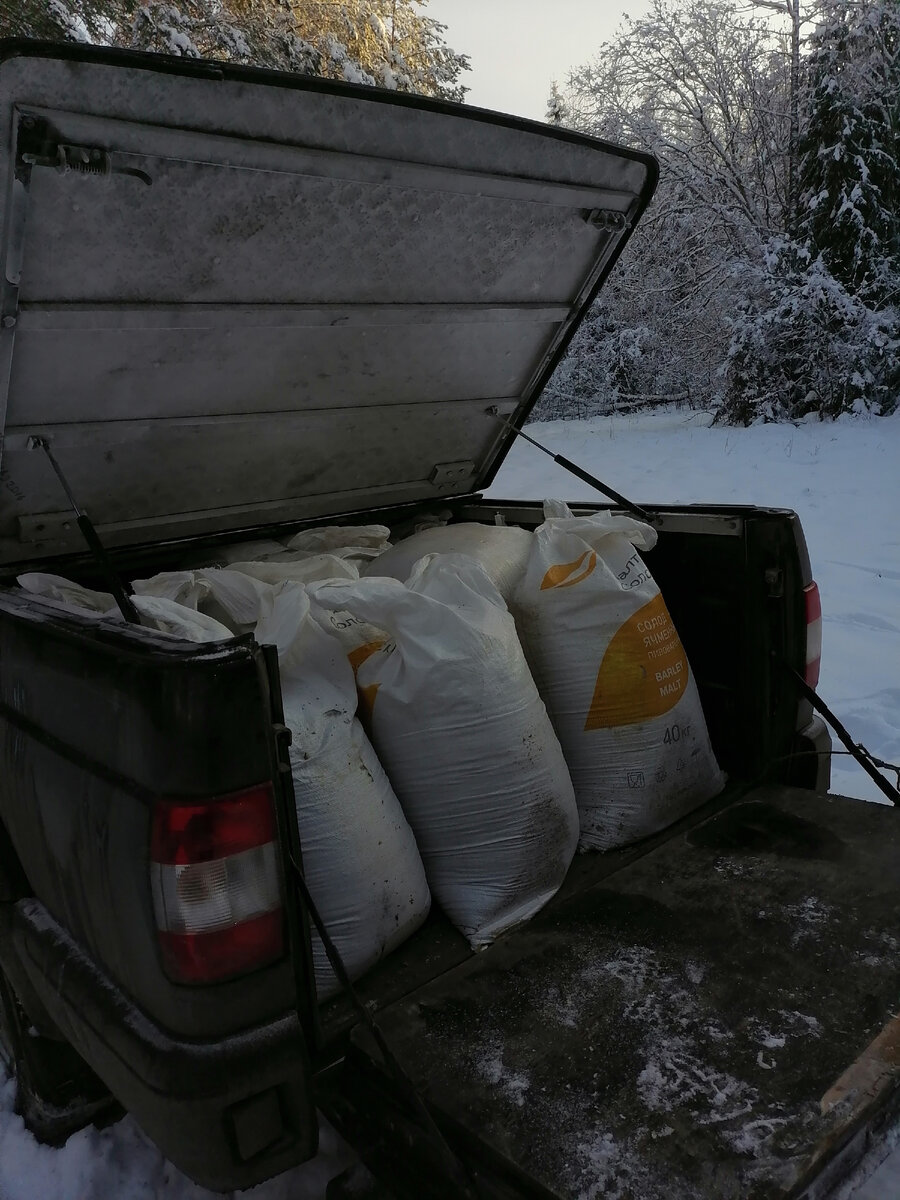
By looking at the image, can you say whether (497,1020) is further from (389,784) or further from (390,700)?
(390,700)

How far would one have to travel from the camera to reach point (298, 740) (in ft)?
5.61

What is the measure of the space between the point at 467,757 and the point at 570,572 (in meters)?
0.62

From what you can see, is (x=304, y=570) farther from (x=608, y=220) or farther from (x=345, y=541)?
(x=608, y=220)

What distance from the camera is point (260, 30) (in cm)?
1205

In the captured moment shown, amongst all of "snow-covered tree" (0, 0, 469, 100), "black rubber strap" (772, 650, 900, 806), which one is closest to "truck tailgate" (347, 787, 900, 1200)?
"black rubber strap" (772, 650, 900, 806)

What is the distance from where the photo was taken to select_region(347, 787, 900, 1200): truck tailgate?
1.25 m

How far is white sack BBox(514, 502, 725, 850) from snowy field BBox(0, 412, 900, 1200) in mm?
854

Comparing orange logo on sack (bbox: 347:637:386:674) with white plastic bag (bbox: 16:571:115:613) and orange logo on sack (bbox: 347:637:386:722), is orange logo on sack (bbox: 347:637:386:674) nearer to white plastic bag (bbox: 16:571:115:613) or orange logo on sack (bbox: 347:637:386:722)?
orange logo on sack (bbox: 347:637:386:722)

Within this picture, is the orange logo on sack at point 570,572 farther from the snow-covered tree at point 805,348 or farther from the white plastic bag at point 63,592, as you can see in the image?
the snow-covered tree at point 805,348

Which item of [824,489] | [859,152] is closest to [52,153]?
[824,489]

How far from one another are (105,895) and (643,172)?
2.30 meters

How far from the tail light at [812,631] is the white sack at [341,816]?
4.05 feet

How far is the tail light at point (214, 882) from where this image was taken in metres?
1.20

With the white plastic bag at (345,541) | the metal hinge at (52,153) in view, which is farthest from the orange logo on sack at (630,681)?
the metal hinge at (52,153)
